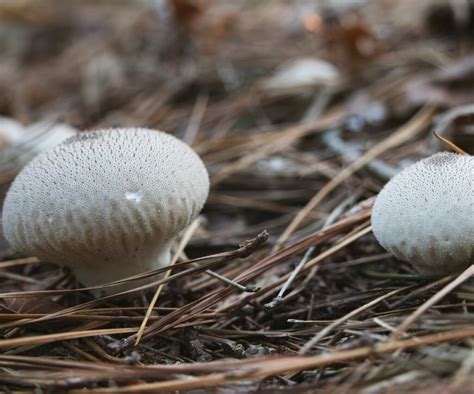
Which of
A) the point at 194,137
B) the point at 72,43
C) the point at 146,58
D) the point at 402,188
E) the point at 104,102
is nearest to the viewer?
the point at 402,188

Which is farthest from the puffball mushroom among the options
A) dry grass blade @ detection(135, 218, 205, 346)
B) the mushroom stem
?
dry grass blade @ detection(135, 218, 205, 346)

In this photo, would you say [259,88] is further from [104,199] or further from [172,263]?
[104,199]

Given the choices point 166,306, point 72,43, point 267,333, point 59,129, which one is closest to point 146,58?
point 72,43

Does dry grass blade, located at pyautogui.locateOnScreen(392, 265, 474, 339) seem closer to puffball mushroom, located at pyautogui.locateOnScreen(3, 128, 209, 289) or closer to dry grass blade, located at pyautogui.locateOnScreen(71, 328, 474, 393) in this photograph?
dry grass blade, located at pyautogui.locateOnScreen(71, 328, 474, 393)

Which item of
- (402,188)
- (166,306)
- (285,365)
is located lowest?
(166,306)

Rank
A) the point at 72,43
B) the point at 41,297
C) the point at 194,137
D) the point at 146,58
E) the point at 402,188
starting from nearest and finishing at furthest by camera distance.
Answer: the point at 402,188
the point at 41,297
the point at 194,137
the point at 146,58
the point at 72,43

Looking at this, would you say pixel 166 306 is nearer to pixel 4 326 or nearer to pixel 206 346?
pixel 206 346

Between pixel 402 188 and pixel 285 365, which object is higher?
pixel 402 188
